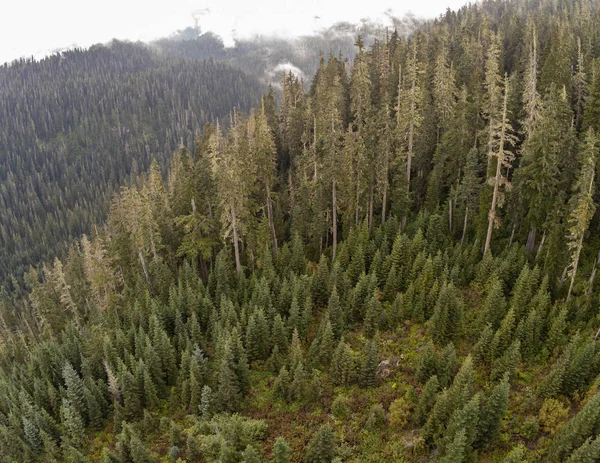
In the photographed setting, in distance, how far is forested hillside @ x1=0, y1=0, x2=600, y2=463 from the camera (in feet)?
82.8

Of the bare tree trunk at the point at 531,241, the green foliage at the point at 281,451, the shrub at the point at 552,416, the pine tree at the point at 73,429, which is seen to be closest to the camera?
the green foliage at the point at 281,451

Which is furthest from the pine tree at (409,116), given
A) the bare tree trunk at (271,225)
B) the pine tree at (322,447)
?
the pine tree at (322,447)

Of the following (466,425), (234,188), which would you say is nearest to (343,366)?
(466,425)

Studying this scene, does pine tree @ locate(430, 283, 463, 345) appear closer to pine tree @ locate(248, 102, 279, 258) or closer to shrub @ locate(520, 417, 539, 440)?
shrub @ locate(520, 417, 539, 440)

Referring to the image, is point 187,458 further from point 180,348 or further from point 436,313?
point 436,313

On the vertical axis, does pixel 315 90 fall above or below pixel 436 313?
above

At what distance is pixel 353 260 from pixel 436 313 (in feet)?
34.3

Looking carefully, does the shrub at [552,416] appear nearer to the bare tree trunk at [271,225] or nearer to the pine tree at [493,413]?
the pine tree at [493,413]

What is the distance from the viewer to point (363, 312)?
3572 cm

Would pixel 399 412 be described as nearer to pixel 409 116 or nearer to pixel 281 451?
pixel 281 451

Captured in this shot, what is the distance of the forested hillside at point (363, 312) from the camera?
25.2 meters

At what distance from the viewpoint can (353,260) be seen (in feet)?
132

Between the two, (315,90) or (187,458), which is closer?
(187,458)

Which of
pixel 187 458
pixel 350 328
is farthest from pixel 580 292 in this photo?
pixel 187 458
